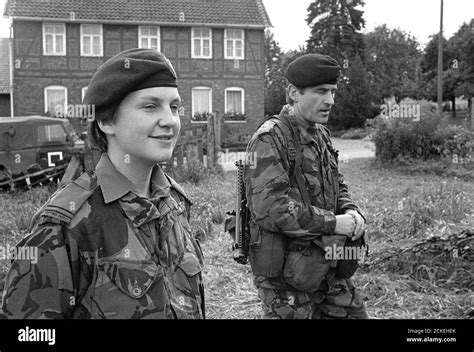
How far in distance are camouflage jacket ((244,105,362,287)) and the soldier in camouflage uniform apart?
0.83 metres

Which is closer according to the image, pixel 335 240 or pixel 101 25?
pixel 335 240

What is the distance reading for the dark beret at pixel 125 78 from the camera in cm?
161

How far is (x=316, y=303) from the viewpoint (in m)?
2.68

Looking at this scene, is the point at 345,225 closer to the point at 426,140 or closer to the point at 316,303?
the point at 316,303

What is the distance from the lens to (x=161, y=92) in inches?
65.5

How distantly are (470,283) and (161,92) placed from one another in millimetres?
3495

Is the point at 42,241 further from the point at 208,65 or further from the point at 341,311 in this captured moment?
the point at 208,65

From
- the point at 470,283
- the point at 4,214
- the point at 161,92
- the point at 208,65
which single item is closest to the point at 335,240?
the point at 161,92

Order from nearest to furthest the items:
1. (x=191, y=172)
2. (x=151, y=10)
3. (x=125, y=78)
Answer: (x=125, y=78) → (x=191, y=172) → (x=151, y=10)

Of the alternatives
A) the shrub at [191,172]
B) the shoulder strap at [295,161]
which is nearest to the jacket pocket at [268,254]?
the shoulder strap at [295,161]

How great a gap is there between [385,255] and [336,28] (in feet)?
83.8

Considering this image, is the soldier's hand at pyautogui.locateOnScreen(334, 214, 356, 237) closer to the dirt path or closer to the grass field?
the grass field
